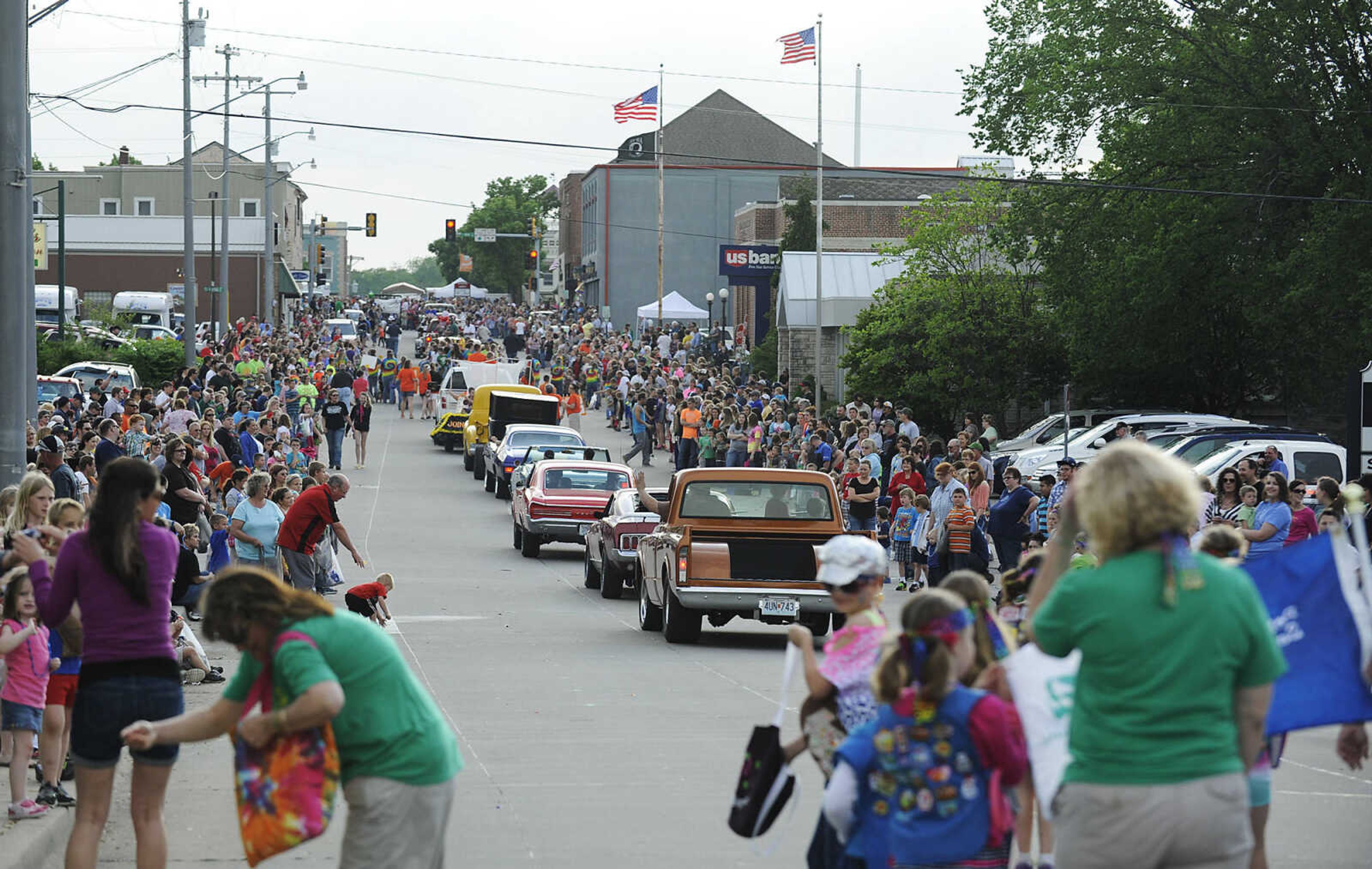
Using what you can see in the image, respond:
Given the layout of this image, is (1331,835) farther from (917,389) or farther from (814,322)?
(814,322)

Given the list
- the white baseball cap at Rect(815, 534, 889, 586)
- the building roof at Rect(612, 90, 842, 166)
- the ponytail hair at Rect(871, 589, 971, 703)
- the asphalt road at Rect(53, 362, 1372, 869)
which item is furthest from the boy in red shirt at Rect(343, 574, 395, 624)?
the building roof at Rect(612, 90, 842, 166)

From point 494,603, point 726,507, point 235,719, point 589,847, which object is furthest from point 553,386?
point 235,719

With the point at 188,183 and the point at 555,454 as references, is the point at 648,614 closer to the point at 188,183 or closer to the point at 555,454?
the point at 555,454

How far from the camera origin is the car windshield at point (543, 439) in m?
35.1

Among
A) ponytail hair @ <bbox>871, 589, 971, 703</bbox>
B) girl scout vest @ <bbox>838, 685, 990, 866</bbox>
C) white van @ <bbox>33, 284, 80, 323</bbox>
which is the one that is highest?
white van @ <bbox>33, 284, 80, 323</bbox>

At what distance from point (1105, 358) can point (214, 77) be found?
34.7 m

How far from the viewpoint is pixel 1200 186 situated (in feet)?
111

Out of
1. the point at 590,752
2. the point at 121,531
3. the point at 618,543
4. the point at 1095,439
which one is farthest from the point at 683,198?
the point at 121,531

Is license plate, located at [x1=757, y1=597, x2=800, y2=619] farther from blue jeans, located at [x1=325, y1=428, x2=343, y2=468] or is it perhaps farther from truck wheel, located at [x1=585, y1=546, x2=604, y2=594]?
blue jeans, located at [x1=325, y1=428, x2=343, y2=468]

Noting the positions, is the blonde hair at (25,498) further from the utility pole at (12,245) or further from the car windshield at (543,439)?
the car windshield at (543,439)

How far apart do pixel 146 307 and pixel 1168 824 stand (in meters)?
63.8

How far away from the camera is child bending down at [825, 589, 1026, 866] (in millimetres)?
4969

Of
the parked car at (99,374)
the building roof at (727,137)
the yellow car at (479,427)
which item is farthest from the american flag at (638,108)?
the building roof at (727,137)

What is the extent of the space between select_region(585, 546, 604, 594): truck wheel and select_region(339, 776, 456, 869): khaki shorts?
1748cm
